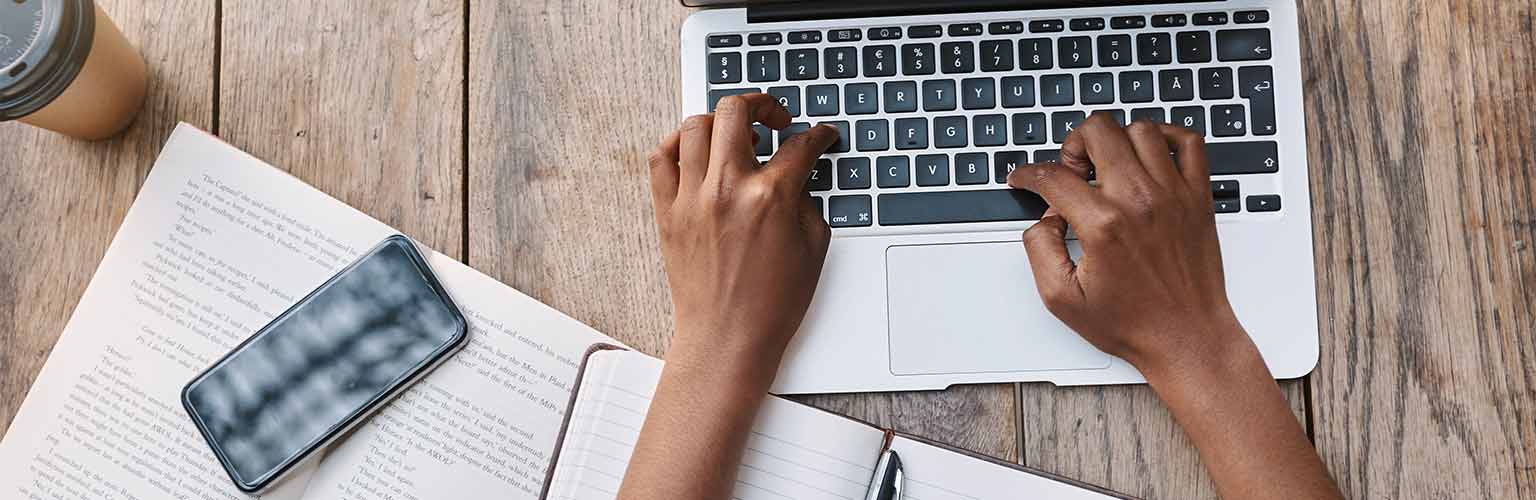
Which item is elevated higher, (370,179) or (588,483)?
(370,179)

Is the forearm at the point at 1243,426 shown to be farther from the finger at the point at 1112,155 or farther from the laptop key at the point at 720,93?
the laptop key at the point at 720,93

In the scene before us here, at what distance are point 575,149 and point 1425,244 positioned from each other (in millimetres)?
476

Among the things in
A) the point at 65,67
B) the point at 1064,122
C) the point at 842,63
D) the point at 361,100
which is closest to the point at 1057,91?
the point at 1064,122

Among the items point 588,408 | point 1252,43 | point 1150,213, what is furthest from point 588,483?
point 1252,43

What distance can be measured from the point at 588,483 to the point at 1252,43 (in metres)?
0.43

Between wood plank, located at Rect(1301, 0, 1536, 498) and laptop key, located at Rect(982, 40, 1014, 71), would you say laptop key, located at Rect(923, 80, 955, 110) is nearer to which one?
laptop key, located at Rect(982, 40, 1014, 71)

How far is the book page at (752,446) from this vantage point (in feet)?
1.83

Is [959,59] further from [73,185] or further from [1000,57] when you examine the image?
[73,185]

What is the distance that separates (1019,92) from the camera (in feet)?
1.93

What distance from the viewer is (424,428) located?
0.59 metres

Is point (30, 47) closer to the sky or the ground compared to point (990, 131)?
closer to the sky

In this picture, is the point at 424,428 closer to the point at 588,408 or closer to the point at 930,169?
the point at 588,408

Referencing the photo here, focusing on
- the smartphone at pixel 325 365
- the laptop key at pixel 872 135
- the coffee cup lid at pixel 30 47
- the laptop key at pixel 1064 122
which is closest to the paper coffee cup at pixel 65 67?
the coffee cup lid at pixel 30 47

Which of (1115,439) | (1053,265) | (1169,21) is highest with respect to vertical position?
(1169,21)
